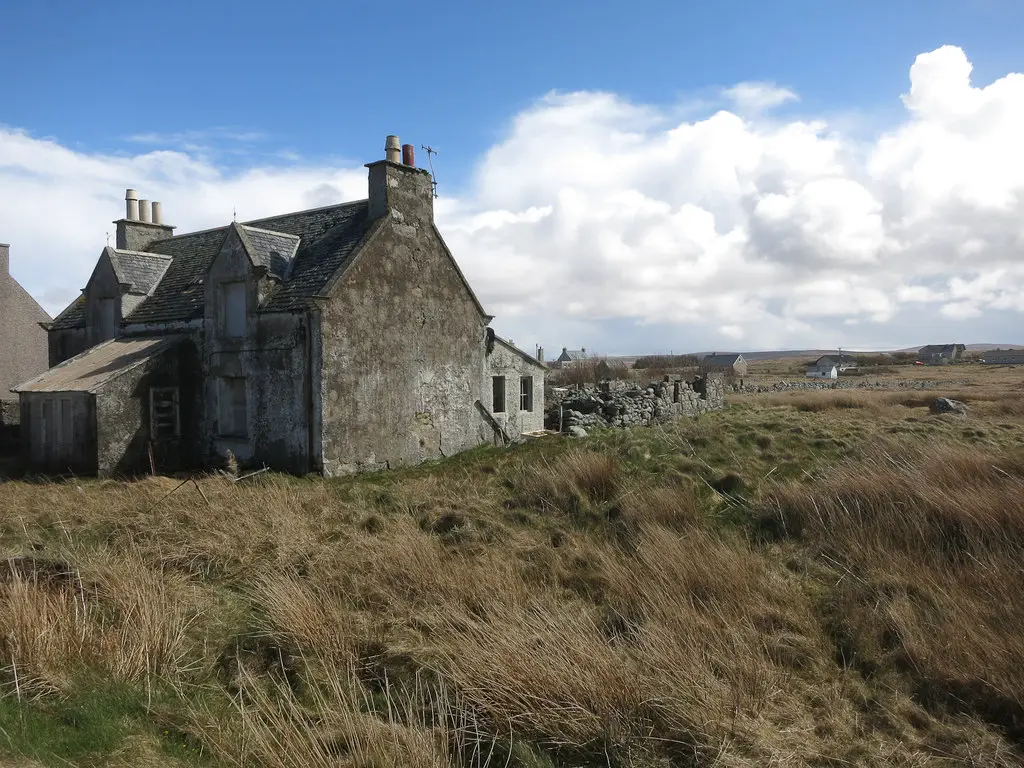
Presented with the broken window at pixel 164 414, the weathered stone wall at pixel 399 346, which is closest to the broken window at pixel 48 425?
the broken window at pixel 164 414

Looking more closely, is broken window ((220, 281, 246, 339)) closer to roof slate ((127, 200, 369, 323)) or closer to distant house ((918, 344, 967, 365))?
roof slate ((127, 200, 369, 323))

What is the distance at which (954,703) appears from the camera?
5.05m

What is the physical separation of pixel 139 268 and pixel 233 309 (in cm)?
533

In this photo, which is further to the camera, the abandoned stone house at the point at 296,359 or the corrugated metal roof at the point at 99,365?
the corrugated metal roof at the point at 99,365

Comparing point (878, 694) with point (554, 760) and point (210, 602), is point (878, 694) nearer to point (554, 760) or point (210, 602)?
point (554, 760)

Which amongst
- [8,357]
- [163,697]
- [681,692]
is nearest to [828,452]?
[681,692]

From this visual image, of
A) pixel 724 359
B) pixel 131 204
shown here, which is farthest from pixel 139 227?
pixel 724 359

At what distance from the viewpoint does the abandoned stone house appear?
1549 centimetres

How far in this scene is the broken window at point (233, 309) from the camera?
1667 cm

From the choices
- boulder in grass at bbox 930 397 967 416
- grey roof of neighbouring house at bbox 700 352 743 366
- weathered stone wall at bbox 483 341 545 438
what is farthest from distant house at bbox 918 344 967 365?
weathered stone wall at bbox 483 341 545 438

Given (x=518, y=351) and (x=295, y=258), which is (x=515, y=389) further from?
(x=295, y=258)

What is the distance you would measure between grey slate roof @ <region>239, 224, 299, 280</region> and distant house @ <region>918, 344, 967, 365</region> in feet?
393

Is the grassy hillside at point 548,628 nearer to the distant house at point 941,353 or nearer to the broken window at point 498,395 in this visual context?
the broken window at point 498,395

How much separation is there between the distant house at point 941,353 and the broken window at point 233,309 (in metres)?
121
